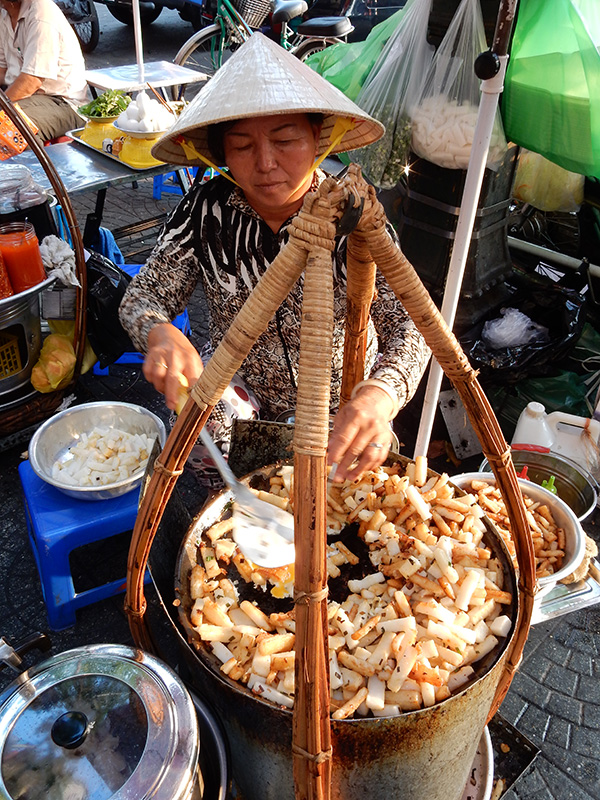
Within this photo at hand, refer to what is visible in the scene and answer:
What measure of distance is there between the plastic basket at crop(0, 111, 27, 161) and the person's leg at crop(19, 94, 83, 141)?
2.73 feet

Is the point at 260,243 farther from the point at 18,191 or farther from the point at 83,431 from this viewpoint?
the point at 18,191

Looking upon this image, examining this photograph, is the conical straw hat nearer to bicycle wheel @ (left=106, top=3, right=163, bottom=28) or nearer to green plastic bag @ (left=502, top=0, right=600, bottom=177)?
green plastic bag @ (left=502, top=0, right=600, bottom=177)

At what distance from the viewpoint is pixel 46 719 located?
4.39 ft

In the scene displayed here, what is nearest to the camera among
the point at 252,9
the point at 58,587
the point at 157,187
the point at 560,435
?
the point at 58,587

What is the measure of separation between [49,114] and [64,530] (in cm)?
392

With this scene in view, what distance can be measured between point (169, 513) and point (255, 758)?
0.72m

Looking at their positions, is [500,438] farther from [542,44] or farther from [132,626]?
[542,44]

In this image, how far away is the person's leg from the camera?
4.74 m

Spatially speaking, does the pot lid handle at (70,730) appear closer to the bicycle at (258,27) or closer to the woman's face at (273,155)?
the woman's face at (273,155)

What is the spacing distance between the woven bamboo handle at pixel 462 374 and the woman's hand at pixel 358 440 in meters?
0.21

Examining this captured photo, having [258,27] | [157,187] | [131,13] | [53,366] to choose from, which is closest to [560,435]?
[53,366]

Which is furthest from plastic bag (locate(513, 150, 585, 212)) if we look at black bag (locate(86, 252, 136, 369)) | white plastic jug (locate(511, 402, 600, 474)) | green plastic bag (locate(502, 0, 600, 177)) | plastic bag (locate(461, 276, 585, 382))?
black bag (locate(86, 252, 136, 369))

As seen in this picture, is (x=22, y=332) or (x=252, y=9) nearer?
(x=22, y=332)

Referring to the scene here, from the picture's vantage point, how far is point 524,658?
2.58 meters
